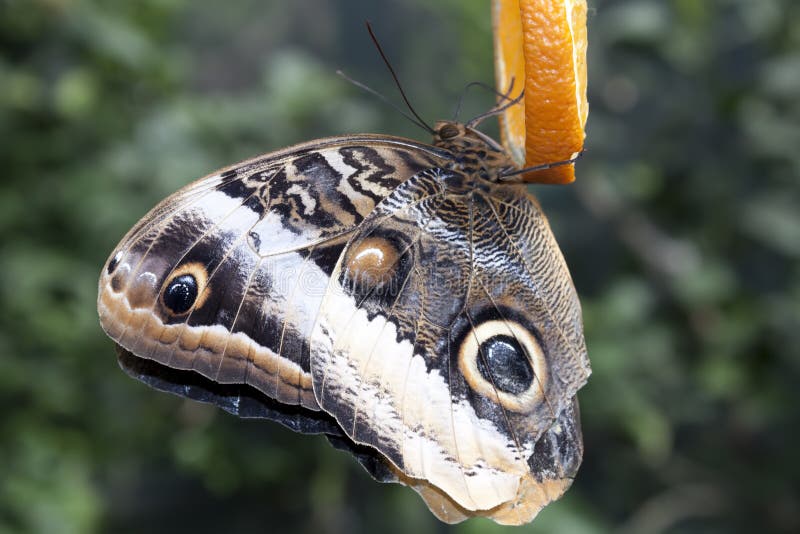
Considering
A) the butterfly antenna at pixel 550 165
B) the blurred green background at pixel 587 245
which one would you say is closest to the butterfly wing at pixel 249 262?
the butterfly antenna at pixel 550 165

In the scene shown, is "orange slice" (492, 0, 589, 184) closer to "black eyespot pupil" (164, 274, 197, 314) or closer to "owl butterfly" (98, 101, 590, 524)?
"owl butterfly" (98, 101, 590, 524)

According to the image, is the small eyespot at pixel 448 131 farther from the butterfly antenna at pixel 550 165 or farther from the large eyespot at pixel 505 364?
the large eyespot at pixel 505 364

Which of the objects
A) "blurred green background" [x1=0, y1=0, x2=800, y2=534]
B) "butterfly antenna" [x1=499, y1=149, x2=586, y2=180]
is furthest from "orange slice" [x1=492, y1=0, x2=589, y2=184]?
"blurred green background" [x1=0, y1=0, x2=800, y2=534]

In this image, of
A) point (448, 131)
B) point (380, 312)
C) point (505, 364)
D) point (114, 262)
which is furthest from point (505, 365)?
point (114, 262)

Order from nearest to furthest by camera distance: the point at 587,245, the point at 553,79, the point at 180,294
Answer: the point at 553,79, the point at 180,294, the point at 587,245

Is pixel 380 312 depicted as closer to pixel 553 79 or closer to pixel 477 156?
pixel 477 156

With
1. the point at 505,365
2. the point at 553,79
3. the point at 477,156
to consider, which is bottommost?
the point at 505,365

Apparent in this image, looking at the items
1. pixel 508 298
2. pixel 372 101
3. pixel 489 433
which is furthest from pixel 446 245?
pixel 372 101
